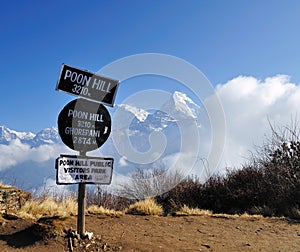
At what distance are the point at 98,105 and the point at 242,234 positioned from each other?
12.3 feet

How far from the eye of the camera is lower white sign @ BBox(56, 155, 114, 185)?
542cm

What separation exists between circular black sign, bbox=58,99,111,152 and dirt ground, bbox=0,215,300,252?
1443 mm

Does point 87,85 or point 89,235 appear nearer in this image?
point 89,235

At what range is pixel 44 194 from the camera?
9.66 metres

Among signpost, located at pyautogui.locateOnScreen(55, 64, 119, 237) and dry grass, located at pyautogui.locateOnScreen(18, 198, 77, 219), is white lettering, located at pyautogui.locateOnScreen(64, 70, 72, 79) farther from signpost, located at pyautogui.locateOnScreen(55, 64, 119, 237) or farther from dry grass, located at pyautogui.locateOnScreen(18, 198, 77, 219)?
dry grass, located at pyautogui.locateOnScreen(18, 198, 77, 219)

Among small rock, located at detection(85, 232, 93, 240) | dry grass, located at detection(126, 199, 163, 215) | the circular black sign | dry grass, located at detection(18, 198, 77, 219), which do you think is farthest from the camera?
dry grass, located at detection(126, 199, 163, 215)

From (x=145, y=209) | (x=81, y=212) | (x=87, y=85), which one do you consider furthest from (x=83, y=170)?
(x=145, y=209)

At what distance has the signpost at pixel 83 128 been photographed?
5.67 m

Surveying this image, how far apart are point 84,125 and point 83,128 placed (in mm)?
54

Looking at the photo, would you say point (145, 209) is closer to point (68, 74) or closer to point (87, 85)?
point (87, 85)

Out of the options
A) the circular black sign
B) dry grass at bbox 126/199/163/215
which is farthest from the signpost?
dry grass at bbox 126/199/163/215

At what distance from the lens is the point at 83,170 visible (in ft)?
18.7

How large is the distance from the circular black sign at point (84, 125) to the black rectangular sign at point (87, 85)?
0.14 meters

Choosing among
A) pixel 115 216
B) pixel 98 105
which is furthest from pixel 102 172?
pixel 115 216
